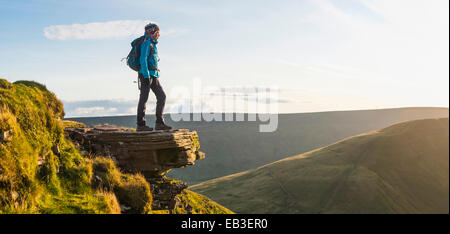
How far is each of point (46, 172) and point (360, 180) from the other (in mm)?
128315

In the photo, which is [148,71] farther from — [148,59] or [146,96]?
[146,96]

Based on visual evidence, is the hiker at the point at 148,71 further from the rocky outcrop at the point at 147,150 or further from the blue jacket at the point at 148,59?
the rocky outcrop at the point at 147,150

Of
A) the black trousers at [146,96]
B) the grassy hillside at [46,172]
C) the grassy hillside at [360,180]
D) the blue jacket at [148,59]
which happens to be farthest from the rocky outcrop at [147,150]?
the grassy hillside at [360,180]

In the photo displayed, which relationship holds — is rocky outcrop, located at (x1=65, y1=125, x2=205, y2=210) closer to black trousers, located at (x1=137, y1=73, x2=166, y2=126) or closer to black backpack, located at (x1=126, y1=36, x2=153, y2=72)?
black trousers, located at (x1=137, y1=73, x2=166, y2=126)

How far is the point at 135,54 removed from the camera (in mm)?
12711

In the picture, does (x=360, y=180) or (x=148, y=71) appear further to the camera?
(x=360, y=180)

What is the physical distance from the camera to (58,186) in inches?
355

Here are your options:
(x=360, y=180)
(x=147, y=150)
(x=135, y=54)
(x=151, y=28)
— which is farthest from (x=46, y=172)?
(x=360, y=180)

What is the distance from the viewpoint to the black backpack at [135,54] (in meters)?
12.7

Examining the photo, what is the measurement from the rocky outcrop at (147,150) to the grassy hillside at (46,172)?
113 cm

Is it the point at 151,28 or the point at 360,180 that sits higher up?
the point at 151,28

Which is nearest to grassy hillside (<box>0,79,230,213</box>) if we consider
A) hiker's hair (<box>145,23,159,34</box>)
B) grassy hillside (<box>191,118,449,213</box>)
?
hiker's hair (<box>145,23,159,34</box>)
